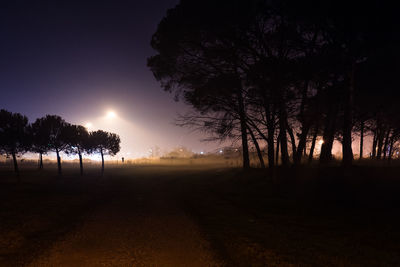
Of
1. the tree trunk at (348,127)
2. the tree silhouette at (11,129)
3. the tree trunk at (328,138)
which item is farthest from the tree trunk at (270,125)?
the tree silhouette at (11,129)

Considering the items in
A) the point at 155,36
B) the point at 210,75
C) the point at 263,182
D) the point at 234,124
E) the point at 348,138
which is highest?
the point at 155,36

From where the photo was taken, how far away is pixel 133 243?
6207mm

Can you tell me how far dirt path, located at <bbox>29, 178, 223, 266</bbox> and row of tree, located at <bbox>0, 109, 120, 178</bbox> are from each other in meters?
23.6

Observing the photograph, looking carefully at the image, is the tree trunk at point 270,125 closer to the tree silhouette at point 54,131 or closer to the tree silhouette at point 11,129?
the tree silhouette at point 11,129

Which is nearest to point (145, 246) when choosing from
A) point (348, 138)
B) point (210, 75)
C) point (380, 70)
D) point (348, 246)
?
point (348, 246)

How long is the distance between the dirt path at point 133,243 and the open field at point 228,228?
0.9 inches

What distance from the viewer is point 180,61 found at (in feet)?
47.8

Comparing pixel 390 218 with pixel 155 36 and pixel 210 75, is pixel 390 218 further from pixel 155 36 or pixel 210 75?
pixel 155 36

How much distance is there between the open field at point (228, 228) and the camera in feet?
17.0

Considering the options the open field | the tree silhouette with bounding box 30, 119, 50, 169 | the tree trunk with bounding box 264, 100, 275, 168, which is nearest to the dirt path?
the open field

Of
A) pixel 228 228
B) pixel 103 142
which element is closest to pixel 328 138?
pixel 228 228

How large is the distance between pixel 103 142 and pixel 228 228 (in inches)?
1400

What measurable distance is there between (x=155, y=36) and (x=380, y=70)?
1571 cm

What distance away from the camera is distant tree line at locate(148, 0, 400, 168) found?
11.7 metres
